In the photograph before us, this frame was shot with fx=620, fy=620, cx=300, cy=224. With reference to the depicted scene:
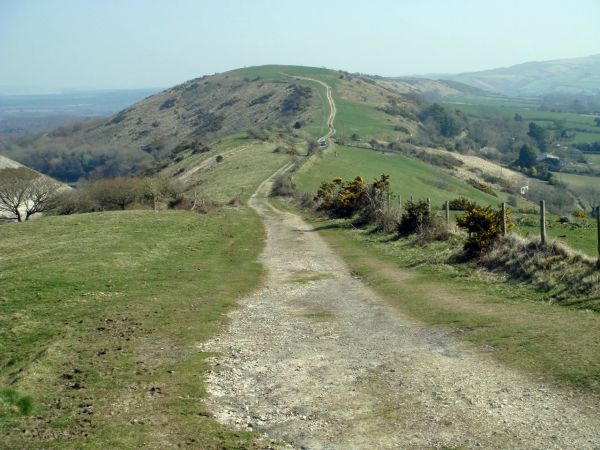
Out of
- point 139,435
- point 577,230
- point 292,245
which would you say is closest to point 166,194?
point 292,245

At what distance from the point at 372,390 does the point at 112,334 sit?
267 inches

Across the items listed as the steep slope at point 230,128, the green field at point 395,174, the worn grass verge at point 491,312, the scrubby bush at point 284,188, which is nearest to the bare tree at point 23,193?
the scrubby bush at point 284,188

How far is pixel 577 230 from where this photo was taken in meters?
34.8

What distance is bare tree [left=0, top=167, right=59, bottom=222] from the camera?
47.1 meters

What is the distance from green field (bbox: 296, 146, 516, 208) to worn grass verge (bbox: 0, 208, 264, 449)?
40.0 metres

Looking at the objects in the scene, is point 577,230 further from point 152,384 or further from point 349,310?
point 152,384

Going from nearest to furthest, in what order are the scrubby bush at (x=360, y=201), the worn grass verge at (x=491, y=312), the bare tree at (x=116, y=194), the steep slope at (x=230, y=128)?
the worn grass verge at (x=491, y=312) < the scrubby bush at (x=360, y=201) < the bare tree at (x=116, y=194) < the steep slope at (x=230, y=128)

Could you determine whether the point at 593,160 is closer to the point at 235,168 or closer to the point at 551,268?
the point at 235,168

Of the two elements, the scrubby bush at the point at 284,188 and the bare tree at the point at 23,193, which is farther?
the scrubby bush at the point at 284,188

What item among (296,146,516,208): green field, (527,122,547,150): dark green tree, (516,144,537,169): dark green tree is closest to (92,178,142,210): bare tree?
(296,146,516,208): green field

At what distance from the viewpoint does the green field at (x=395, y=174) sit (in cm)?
7250

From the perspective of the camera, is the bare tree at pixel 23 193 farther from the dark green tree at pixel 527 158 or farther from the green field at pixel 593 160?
the green field at pixel 593 160

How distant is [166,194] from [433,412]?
46.2m

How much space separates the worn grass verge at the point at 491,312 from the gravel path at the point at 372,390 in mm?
610
